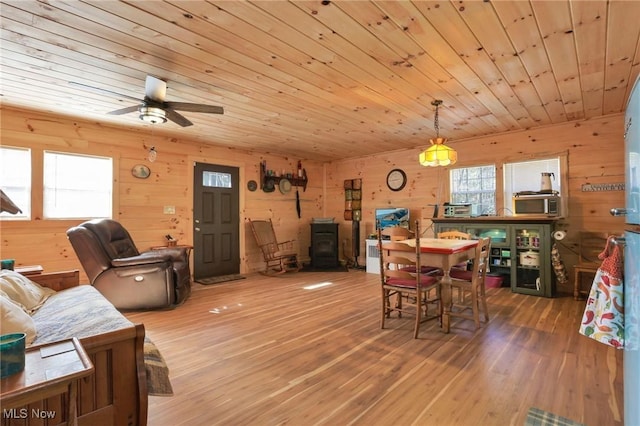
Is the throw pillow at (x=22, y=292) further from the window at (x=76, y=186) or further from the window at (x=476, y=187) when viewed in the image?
the window at (x=476, y=187)

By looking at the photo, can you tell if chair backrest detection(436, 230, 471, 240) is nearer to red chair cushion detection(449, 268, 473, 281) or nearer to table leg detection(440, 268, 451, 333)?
red chair cushion detection(449, 268, 473, 281)

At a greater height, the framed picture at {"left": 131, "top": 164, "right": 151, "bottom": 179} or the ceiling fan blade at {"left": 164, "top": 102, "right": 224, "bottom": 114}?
the ceiling fan blade at {"left": 164, "top": 102, "right": 224, "bottom": 114}

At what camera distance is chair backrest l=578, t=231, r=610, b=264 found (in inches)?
162

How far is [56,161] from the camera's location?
13.4 feet

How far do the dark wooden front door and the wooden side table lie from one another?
4.36 metres

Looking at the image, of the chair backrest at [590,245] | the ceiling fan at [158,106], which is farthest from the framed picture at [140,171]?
the chair backrest at [590,245]

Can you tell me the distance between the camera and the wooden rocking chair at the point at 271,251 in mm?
5888

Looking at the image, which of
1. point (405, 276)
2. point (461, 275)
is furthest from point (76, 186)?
point (461, 275)

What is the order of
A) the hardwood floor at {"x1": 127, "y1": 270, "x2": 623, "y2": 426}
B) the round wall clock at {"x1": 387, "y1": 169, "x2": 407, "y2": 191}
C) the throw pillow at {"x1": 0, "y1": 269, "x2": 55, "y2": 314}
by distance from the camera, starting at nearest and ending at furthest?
the hardwood floor at {"x1": 127, "y1": 270, "x2": 623, "y2": 426}
the throw pillow at {"x1": 0, "y1": 269, "x2": 55, "y2": 314}
the round wall clock at {"x1": 387, "y1": 169, "x2": 407, "y2": 191}

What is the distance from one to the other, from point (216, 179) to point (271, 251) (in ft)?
5.49

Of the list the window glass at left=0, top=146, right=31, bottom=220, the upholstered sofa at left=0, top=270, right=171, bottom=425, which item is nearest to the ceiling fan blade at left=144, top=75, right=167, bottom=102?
the upholstered sofa at left=0, top=270, right=171, bottom=425

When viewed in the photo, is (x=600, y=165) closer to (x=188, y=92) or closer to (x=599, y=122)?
(x=599, y=122)

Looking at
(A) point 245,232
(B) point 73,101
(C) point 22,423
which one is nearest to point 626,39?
(C) point 22,423

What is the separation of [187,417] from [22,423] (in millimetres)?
748
